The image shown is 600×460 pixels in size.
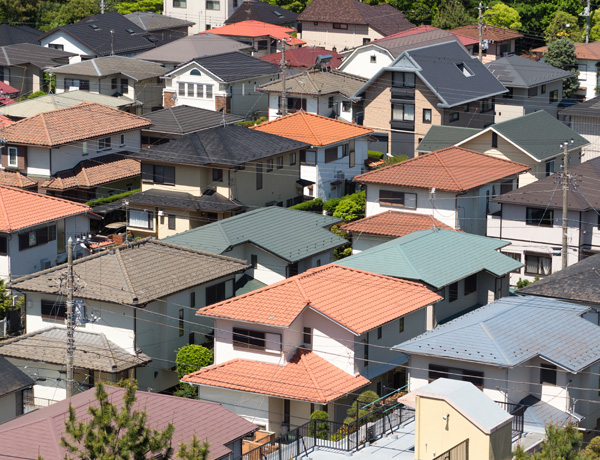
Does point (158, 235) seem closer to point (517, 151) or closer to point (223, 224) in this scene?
point (223, 224)

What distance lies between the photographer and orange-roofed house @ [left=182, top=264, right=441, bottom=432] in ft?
125

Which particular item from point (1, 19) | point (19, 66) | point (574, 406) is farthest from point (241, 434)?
A: point (1, 19)

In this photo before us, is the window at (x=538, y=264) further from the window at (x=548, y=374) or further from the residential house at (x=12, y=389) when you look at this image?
the residential house at (x=12, y=389)

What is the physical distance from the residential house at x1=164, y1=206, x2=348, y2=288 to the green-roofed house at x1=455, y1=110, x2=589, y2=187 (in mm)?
13851

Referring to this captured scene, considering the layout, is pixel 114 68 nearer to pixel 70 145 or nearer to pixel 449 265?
pixel 70 145

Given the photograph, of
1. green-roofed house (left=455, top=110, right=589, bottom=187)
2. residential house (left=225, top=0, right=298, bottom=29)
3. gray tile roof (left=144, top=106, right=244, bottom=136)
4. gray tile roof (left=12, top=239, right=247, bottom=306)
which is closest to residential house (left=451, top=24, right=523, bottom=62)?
residential house (left=225, top=0, right=298, bottom=29)

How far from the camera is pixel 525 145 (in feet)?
199

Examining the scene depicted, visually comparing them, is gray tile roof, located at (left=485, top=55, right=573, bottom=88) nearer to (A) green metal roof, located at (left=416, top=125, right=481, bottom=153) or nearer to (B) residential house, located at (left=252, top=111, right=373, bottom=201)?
(A) green metal roof, located at (left=416, top=125, right=481, bottom=153)

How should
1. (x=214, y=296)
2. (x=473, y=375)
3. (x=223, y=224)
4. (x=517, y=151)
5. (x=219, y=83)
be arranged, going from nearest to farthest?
(x=473, y=375), (x=214, y=296), (x=223, y=224), (x=517, y=151), (x=219, y=83)

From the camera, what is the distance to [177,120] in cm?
6669

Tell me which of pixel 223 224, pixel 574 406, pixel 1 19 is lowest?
pixel 574 406

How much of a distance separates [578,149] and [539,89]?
40.3 feet

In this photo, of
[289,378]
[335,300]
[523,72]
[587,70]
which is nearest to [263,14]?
[587,70]

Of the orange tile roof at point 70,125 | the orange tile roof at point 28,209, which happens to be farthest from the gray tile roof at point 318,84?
the orange tile roof at point 28,209
